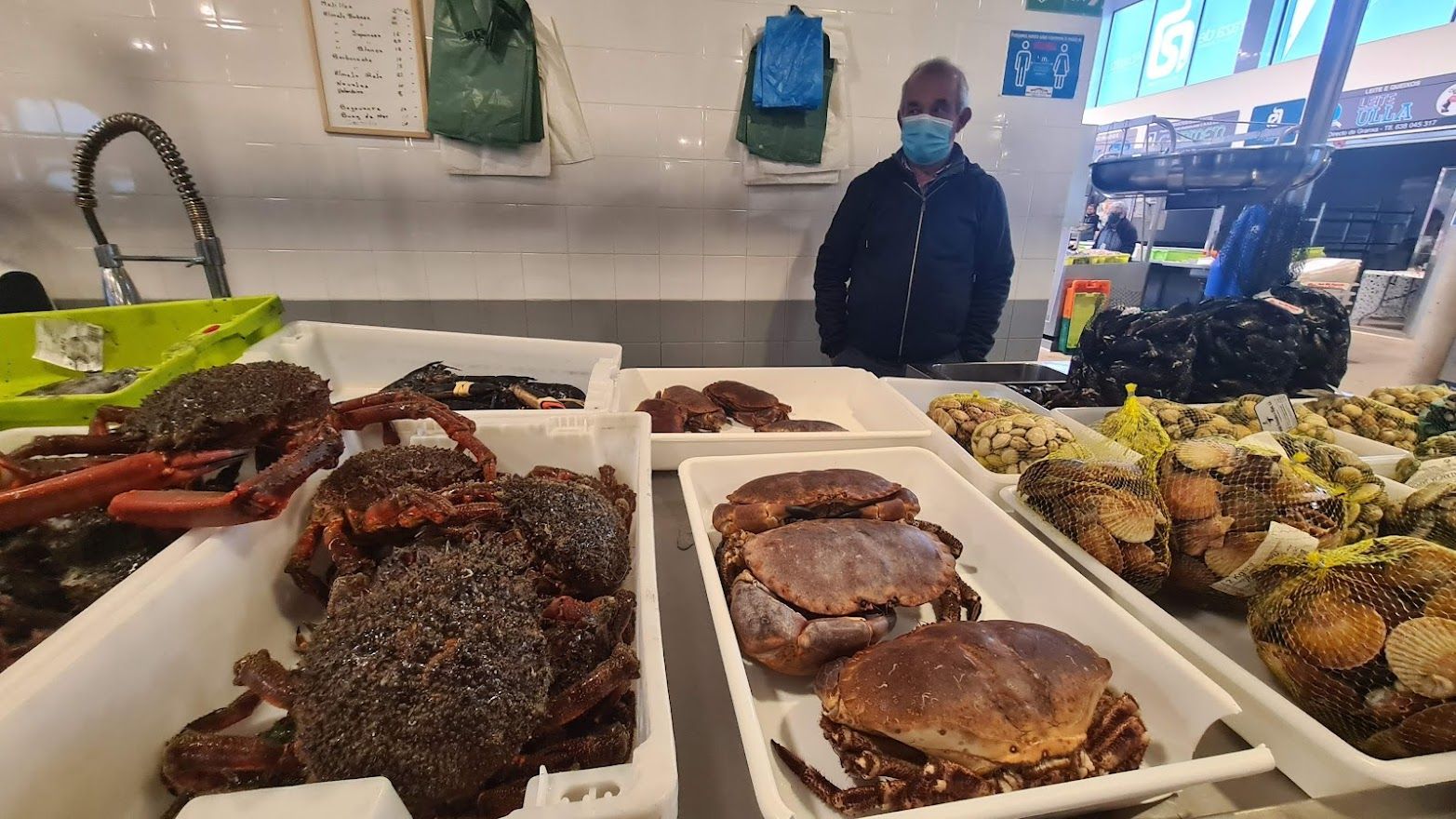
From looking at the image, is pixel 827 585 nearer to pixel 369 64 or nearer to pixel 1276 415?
pixel 1276 415

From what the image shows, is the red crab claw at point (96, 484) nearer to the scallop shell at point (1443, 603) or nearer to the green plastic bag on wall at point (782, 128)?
the scallop shell at point (1443, 603)

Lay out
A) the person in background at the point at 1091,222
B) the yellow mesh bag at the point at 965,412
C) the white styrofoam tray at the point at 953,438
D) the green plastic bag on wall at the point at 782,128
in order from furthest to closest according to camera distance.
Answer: the person in background at the point at 1091,222 → the green plastic bag on wall at the point at 782,128 → the yellow mesh bag at the point at 965,412 → the white styrofoam tray at the point at 953,438

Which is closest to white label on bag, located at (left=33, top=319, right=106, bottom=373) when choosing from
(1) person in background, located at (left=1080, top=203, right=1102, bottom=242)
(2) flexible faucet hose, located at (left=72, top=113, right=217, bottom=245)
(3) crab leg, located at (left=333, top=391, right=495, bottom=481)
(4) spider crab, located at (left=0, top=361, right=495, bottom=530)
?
(2) flexible faucet hose, located at (left=72, top=113, right=217, bottom=245)

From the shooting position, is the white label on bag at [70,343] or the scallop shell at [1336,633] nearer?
the scallop shell at [1336,633]

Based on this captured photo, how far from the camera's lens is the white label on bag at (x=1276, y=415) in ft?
4.55

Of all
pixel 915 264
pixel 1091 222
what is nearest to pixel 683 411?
pixel 915 264

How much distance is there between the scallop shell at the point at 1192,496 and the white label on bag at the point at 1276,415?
649 millimetres

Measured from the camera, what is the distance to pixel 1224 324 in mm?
1715

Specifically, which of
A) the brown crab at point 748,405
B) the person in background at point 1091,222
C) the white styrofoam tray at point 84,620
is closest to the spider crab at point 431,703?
the white styrofoam tray at point 84,620

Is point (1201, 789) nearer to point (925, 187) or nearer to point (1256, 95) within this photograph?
point (925, 187)

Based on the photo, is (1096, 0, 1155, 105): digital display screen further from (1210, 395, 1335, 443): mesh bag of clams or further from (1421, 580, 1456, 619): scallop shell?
(1421, 580, 1456, 619): scallop shell

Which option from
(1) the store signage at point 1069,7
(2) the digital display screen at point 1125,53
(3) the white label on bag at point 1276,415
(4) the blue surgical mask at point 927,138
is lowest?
(3) the white label on bag at point 1276,415

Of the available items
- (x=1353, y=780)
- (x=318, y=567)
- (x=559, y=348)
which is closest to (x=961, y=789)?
(x=1353, y=780)

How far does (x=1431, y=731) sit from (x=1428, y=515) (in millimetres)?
533
